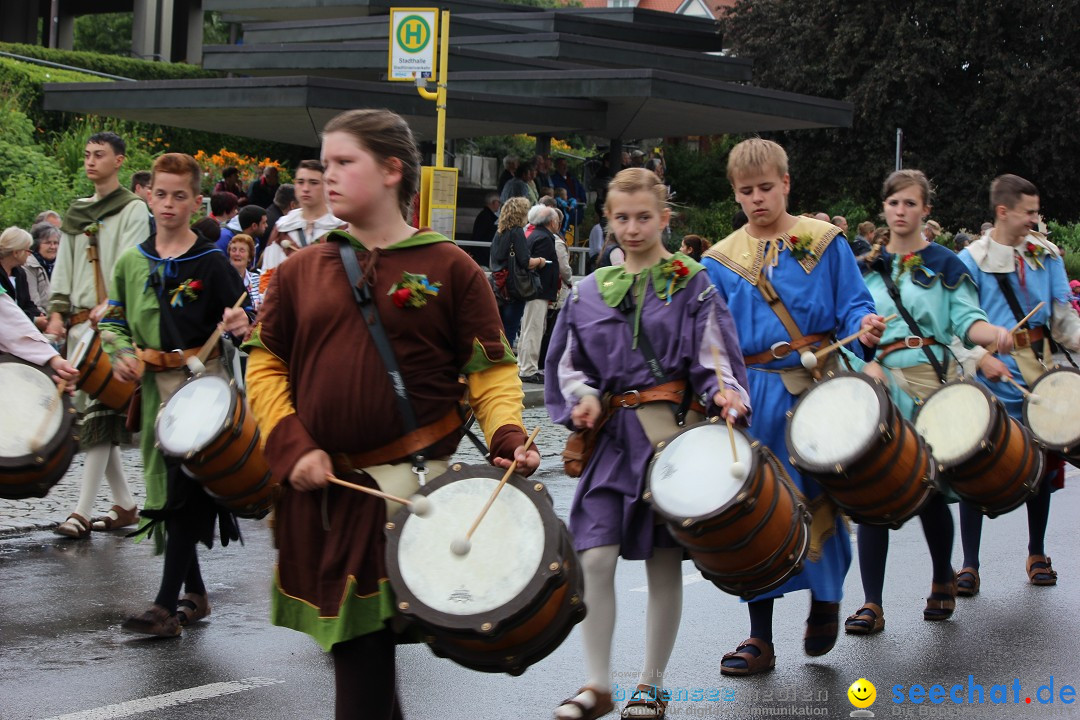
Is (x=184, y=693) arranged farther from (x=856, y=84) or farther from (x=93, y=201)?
(x=856, y=84)

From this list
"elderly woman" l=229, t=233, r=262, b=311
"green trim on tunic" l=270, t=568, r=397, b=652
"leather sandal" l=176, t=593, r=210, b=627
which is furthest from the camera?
"elderly woman" l=229, t=233, r=262, b=311

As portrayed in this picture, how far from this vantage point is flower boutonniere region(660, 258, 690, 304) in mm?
5207

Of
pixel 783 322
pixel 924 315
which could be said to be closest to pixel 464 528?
A: pixel 783 322

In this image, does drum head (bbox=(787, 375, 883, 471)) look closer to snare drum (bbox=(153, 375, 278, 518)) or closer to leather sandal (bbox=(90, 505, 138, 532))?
snare drum (bbox=(153, 375, 278, 518))

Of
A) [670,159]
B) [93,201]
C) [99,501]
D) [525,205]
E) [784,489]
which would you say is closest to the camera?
[784,489]

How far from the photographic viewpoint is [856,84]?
40531mm

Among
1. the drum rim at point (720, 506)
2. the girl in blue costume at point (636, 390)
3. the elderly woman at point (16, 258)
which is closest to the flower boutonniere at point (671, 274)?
the girl in blue costume at point (636, 390)

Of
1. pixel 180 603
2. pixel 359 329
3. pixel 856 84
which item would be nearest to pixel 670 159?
pixel 856 84

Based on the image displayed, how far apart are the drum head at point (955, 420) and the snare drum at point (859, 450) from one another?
3.53 feet

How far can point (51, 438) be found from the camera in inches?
208

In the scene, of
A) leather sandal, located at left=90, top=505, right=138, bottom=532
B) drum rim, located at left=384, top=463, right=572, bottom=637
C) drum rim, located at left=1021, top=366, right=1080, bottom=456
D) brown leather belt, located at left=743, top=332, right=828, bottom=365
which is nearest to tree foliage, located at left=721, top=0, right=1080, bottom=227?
drum rim, located at left=1021, top=366, right=1080, bottom=456

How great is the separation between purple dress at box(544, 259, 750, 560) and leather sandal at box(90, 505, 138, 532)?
4.23 m

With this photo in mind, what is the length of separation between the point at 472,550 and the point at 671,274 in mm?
1988

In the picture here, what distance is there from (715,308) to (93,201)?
4.24 meters
